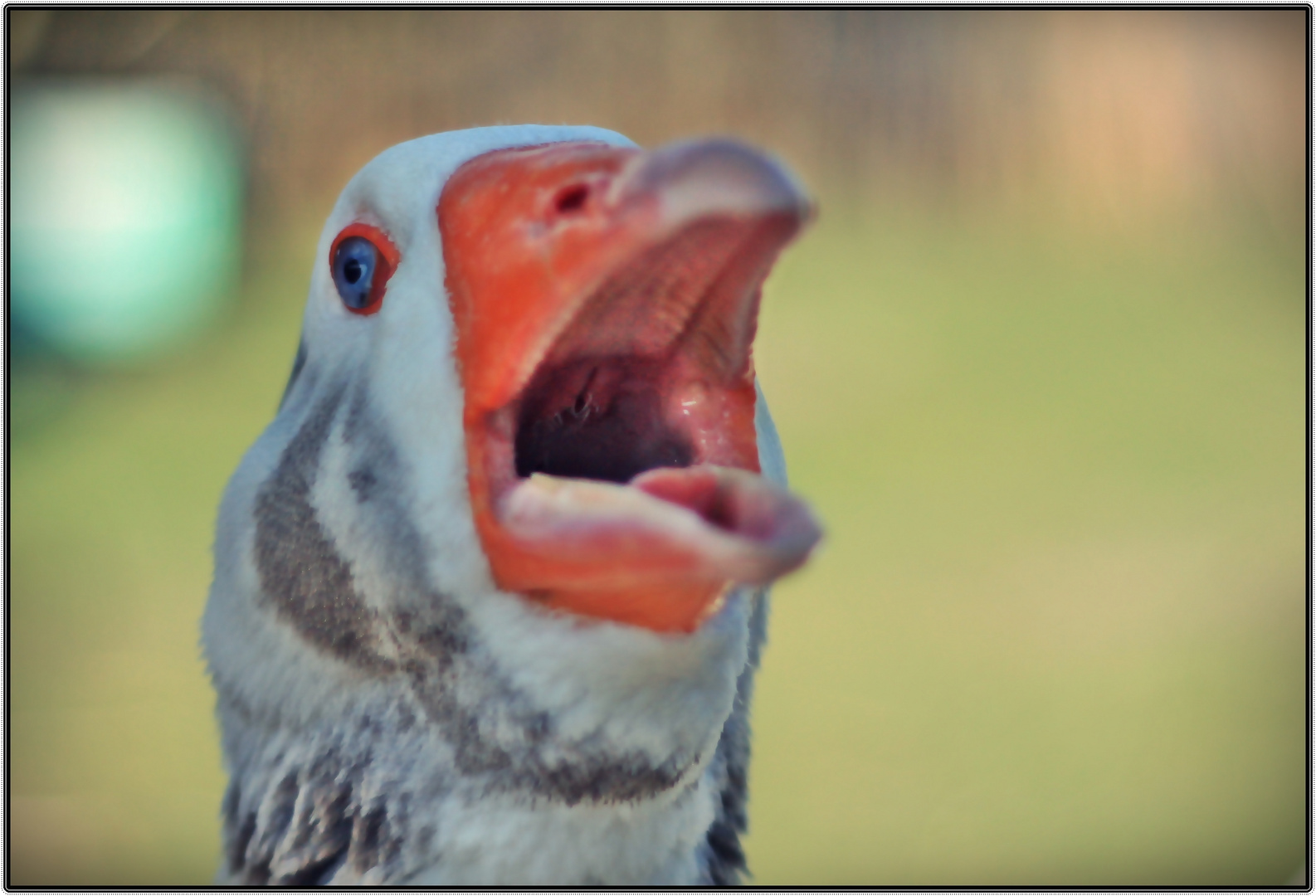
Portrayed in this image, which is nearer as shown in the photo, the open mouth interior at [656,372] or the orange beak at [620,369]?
the orange beak at [620,369]

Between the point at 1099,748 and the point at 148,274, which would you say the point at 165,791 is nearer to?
the point at 148,274

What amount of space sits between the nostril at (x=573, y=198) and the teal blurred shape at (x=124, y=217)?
2808 mm

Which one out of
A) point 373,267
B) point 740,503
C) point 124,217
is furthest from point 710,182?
point 124,217

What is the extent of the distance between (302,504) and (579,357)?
44 centimetres

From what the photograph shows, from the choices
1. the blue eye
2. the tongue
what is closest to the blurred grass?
the blue eye

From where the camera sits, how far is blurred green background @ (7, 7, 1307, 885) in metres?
5.04

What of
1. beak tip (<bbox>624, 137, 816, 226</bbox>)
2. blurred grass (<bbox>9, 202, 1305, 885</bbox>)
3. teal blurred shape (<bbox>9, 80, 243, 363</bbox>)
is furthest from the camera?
blurred grass (<bbox>9, 202, 1305, 885</bbox>)

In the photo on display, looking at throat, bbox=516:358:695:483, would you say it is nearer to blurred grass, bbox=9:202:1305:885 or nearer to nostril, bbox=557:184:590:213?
nostril, bbox=557:184:590:213

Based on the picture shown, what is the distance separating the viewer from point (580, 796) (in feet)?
4.54

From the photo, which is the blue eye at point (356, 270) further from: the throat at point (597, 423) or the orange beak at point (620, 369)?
the throat at point (597, 423)

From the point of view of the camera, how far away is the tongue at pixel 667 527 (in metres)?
1.09

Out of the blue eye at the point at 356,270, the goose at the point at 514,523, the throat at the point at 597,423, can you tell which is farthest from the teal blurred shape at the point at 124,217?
the throat at the point at 597,423

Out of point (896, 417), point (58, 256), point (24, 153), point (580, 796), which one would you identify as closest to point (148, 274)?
point (58, 256)

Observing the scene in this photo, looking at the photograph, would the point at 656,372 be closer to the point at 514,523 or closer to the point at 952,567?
the point at 514,523
